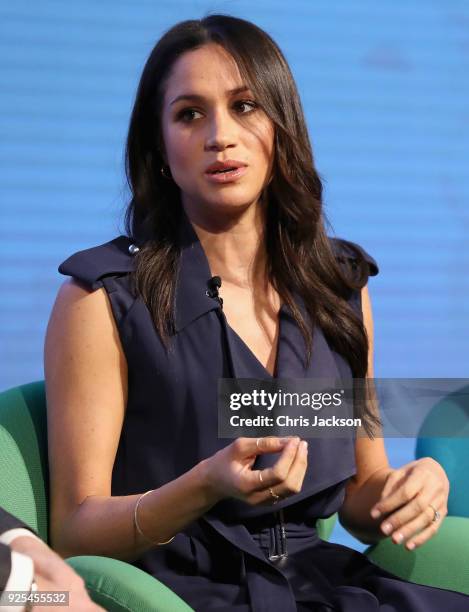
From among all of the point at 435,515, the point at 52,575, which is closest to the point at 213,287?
the point at 435,515

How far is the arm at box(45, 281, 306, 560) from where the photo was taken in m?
1.66

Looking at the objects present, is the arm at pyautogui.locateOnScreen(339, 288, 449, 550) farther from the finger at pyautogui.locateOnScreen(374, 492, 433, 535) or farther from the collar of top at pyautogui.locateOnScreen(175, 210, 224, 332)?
the collar of top at pyautogui.locateOnScreen(175, 210, 224, 332)

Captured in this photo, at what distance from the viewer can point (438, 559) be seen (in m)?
1.96

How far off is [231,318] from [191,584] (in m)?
0.45

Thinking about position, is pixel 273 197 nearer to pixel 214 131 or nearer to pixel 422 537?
pixel 214 131

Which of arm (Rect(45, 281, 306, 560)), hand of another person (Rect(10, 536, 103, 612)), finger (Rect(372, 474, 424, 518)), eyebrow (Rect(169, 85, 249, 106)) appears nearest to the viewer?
hand of another person (Rect(10, 536, 103, 612))

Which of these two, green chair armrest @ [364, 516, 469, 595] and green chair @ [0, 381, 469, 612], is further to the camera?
green chair armrest @ [364, 516, 469, 595]

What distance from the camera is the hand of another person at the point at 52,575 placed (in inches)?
48.9

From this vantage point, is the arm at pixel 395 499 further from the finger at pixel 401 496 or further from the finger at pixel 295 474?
the finger at pixel 295 474

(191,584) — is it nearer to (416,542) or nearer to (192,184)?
(416,542)

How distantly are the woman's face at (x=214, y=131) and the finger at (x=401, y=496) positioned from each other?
520 millimetres

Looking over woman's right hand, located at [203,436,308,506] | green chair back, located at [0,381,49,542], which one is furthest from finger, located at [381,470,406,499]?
green chair back, located at [0,381,49,542]

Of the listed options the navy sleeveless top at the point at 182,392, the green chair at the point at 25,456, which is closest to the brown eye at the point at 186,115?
the navy sleeveless top at the point at 182,392

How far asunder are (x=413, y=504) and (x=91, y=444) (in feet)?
1.62
